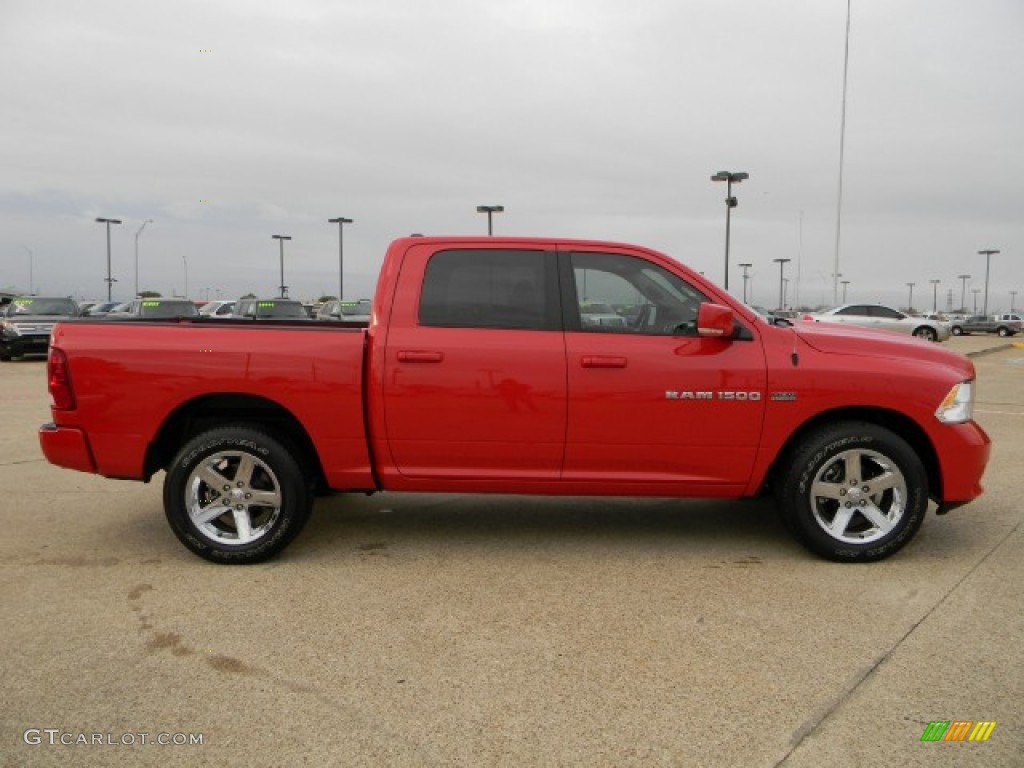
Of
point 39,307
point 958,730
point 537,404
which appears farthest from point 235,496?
point 39,307

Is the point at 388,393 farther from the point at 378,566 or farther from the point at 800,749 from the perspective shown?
the point at 800,749

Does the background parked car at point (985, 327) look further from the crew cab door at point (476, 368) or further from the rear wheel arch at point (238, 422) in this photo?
the rear wheel arch at point (238, 422)

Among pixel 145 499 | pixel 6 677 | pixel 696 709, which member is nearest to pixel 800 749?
pixel 696 709

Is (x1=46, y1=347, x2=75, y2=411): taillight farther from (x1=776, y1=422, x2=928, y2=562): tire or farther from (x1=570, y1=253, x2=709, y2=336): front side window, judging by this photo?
(x1=776, y1=422, x2=928, y2=562): tire

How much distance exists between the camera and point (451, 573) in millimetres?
4301

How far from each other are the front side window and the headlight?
55.5 inches

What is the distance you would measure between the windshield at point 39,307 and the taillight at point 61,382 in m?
18.3

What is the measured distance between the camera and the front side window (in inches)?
175

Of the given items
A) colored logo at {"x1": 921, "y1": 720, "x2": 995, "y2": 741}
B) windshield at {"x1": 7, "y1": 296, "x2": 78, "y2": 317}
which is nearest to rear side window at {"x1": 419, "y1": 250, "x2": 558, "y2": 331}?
colored logo at {"x1": 921, "y1": 720, "x2": 995, "y2": 741}

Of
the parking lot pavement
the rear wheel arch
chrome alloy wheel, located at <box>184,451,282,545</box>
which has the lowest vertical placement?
the parking lot pavement

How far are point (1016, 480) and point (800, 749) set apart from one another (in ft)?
16.5

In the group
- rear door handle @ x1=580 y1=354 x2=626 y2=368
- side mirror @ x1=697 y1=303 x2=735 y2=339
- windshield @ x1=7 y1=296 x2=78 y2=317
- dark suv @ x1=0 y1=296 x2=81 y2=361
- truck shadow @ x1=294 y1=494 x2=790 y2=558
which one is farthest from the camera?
windshield @ x1=7 y1=296 x2=78 y2=317

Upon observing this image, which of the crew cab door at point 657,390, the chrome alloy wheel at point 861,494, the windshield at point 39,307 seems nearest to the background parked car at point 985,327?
the windshield at point 39,307

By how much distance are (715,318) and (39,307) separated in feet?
69.2
